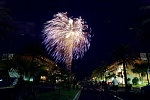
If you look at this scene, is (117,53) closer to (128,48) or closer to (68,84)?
(128,48)

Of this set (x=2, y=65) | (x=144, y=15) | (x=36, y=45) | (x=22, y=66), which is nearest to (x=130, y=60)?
(x=36, y=45)

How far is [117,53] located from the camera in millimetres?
63938

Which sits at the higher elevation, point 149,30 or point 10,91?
point 149,30

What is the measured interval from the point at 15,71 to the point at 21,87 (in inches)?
595

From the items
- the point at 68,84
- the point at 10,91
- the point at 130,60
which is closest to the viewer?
the point at 10,91

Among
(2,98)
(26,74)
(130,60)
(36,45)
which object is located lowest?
(2,98)

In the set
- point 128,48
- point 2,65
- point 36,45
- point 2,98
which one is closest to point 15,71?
point 2,65

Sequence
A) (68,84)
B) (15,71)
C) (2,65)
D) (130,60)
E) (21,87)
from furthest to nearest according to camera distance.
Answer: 1. (130,60)
2. (68,84)
3. (2,65)
4. (15,71)
5. (21,87)

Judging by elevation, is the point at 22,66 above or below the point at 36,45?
below

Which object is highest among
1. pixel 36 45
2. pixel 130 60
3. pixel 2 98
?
pixel 36 45

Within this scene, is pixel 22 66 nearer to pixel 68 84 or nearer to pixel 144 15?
pixel 68 84

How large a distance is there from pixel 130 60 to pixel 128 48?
3.54 metres

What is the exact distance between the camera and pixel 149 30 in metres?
35.8

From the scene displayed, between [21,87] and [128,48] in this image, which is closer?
[21,87]
